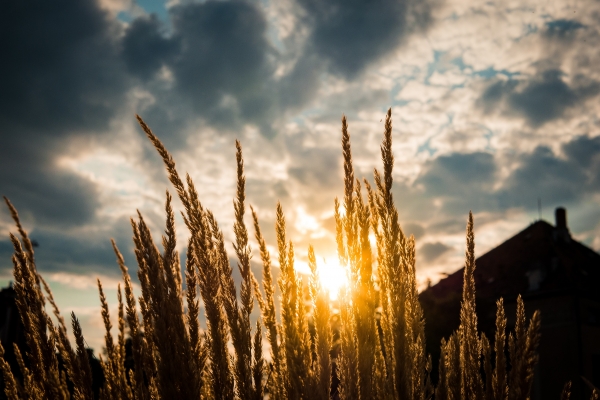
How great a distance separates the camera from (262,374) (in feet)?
6.54

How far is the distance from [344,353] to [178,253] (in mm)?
1158

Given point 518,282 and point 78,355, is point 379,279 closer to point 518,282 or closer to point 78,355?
point 78,355

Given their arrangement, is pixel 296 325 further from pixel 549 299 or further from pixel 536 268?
pixel 536 268

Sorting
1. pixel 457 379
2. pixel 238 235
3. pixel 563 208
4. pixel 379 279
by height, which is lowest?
pixel 457 379

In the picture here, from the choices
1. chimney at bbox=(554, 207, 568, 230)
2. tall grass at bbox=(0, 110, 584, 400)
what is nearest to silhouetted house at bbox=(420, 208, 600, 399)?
chimney at bbox=(554, 207, 568, 230)

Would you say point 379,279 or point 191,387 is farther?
point 379,279

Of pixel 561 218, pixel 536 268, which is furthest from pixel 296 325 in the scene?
pixel 561 218

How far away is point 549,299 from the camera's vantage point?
74.9 ft

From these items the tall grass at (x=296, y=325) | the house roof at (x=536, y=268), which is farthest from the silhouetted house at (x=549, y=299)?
the tall grass at (x=296, y=325)

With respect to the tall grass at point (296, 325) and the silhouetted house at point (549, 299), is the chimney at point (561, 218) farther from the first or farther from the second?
the tall grass at point (296, 325)

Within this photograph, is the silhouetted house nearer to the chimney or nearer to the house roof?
the house roof

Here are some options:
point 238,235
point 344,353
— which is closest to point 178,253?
point 238,235

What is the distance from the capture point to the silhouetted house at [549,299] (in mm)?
18714

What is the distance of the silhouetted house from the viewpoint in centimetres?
1871
